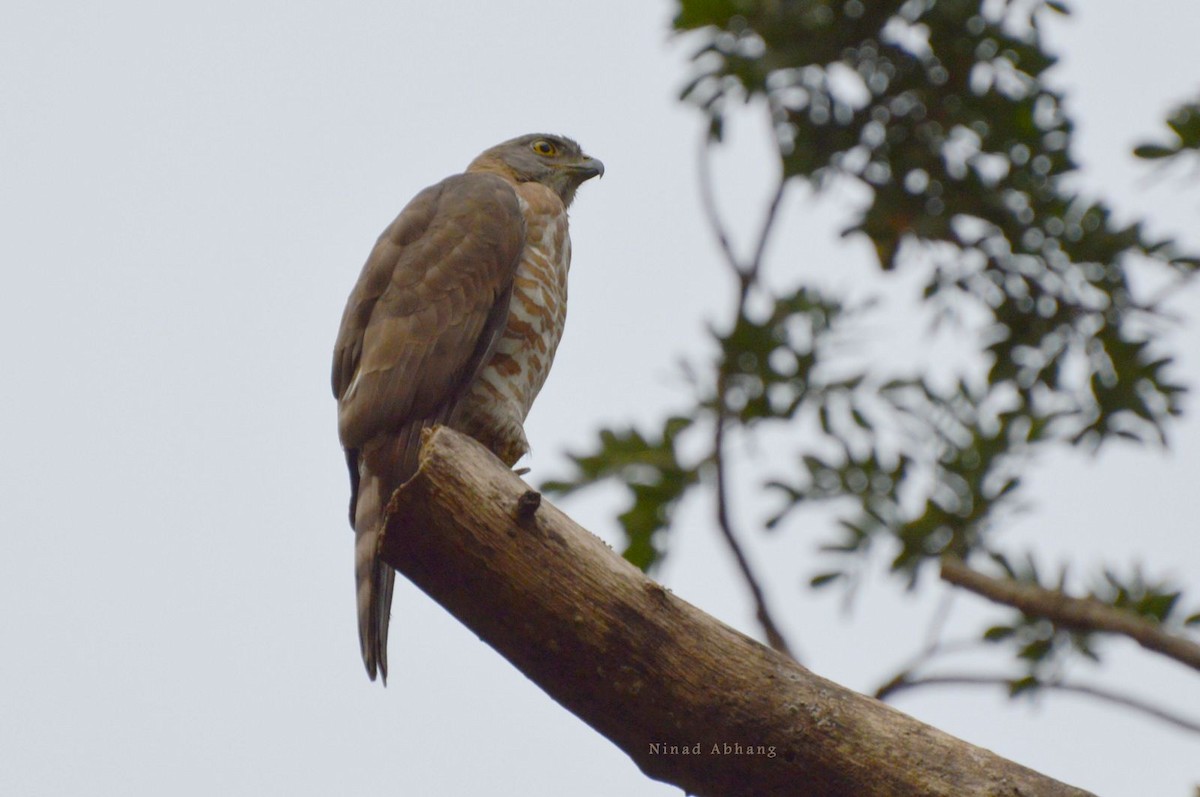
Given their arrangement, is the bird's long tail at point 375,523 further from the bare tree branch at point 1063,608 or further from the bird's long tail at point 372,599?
the bare tree branch at point 1063,608

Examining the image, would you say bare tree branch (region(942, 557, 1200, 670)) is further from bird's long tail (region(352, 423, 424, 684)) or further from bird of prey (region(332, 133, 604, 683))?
→ bird's long tail (region(352, 423, 424, 684))

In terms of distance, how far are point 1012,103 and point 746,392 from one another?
1.51 m

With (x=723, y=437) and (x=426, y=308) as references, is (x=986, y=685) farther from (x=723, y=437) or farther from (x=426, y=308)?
(x=426, y=308)

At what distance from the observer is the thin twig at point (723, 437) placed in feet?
14.4

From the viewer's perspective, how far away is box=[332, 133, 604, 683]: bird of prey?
11.7 feet

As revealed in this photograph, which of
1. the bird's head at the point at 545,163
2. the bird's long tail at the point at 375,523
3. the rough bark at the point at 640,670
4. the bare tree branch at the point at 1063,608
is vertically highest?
the bird's head at the point at 545,163

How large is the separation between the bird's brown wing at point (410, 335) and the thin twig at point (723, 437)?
924 mm

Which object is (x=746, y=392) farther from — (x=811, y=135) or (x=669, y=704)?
(x=669, y=704)

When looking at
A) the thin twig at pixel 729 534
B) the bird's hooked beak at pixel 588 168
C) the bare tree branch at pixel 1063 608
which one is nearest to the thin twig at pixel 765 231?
the thin twig at pixel 729 534

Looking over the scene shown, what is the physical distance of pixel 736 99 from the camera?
16.5 feet

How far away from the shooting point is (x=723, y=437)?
4.72m

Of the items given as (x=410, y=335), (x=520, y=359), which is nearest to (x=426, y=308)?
(x=410, y=335)

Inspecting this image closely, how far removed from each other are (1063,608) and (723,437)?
1.43m

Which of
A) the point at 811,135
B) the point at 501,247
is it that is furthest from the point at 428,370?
the point at 811,135
